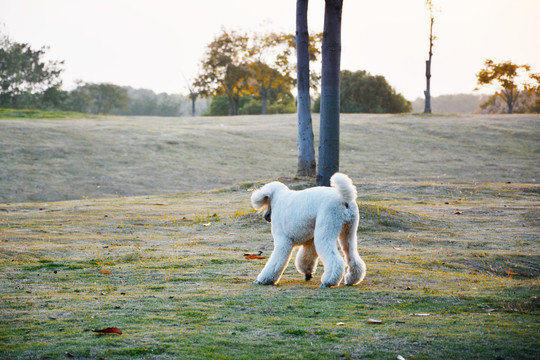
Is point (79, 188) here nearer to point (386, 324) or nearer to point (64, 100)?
point (386, 324)

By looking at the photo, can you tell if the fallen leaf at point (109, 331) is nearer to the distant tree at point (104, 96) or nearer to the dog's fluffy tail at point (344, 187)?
the dog's fluffy tail at point (344, 187)

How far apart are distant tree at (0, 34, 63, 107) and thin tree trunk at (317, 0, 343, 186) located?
2865 inches

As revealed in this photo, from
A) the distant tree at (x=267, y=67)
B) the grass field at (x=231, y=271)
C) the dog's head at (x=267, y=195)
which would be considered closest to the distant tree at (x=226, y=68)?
the distant tree at (x=267, y=67)

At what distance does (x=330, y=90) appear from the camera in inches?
607

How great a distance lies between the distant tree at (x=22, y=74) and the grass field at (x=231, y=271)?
5476 cm

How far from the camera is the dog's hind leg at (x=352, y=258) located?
8164 mm

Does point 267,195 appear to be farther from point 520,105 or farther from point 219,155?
point 520,105

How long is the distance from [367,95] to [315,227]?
68.8m

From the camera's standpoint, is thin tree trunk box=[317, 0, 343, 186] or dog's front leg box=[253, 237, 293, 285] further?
thin tree trunk box=[317, 0, 343, 186]

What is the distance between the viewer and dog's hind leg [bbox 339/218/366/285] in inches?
321

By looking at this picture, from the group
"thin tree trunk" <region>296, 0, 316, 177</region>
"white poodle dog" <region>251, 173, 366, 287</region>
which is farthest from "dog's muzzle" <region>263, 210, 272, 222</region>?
"thin tree trunk" <region>296, 0, 316, 177</region>

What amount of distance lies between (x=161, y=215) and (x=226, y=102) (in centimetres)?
7370

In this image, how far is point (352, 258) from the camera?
324 inches

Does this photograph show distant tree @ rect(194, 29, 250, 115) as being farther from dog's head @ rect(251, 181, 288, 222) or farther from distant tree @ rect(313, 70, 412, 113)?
dog's head @ rect(251, 181, 288, 222)
